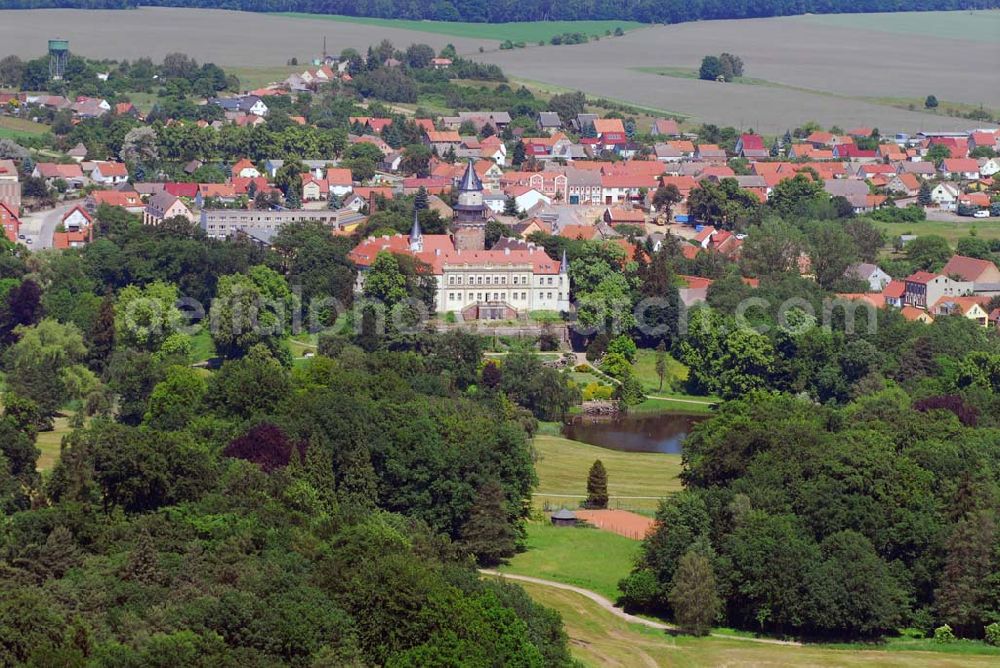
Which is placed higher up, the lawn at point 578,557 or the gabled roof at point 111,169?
the gabled roof at point 111,169

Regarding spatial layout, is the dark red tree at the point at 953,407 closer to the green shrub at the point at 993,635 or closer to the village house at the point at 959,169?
the green shrub at the point at 993,635

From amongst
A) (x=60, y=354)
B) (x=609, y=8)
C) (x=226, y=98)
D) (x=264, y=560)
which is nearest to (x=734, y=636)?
(x=264, y=560)

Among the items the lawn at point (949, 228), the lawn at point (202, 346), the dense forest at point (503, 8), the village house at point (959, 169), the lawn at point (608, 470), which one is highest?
the dense forest at point (503, 8)

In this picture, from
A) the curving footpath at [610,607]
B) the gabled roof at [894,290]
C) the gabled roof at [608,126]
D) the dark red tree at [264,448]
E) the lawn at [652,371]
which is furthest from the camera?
the gabled roof at [608,126]

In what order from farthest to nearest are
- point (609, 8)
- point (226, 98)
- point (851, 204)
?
point (609, 8)
point (226, 98)
point (851, 204)

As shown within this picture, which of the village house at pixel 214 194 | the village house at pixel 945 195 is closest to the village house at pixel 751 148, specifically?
the village house at pixel 945 195

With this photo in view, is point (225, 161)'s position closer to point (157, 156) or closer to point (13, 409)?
point (157, 156)

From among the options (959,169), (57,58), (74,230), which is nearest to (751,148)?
(959,169)
